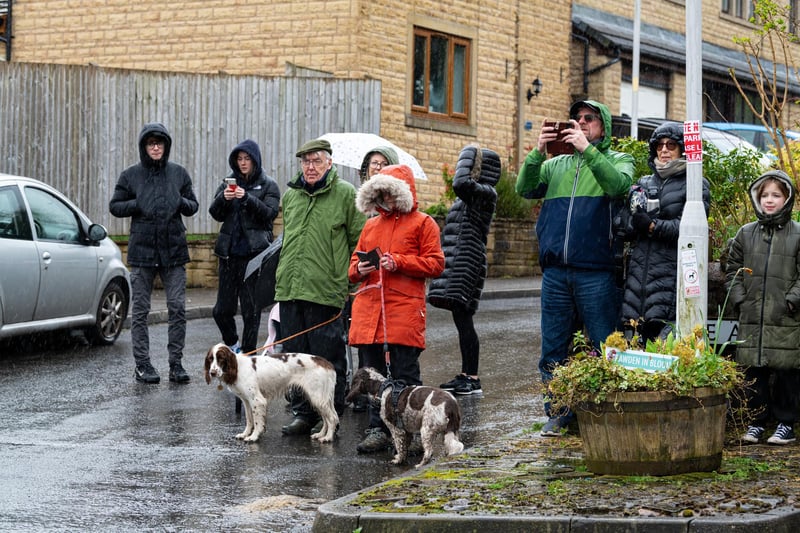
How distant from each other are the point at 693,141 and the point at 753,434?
1924 mm

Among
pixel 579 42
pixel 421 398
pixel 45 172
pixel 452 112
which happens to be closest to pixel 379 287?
pixel 421 398

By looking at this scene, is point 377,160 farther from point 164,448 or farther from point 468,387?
point 164,448

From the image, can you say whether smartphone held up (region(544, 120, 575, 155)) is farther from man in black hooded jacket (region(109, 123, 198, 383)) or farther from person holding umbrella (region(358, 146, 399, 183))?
man in black hooded jacket (region(109, 123, 198, 383))

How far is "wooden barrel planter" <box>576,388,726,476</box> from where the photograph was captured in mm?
6457

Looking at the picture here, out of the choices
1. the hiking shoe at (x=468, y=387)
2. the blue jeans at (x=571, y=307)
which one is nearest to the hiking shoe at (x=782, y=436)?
the blue jeans at (x=571, y=307)

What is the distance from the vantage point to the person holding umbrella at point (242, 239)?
11.0m

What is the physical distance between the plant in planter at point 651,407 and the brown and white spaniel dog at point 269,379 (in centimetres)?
246

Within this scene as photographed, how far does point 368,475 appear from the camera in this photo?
7.68 meters

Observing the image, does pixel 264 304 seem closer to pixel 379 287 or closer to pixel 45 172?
pixel 379 287

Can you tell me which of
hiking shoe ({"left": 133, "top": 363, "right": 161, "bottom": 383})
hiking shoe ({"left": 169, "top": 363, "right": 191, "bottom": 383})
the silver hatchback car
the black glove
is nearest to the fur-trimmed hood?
the black glove

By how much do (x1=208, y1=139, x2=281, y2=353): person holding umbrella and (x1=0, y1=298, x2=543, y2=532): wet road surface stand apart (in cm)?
66

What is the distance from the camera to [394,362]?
8.45m

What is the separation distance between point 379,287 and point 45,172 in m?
12.9

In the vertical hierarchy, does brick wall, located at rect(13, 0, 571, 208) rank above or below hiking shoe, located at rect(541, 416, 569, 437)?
above
